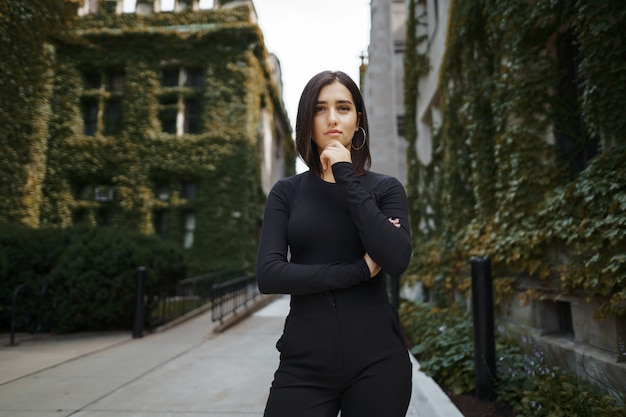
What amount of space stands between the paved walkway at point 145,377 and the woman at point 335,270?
6.89 feet

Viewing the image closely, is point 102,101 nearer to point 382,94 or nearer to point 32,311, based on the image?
point 382,94

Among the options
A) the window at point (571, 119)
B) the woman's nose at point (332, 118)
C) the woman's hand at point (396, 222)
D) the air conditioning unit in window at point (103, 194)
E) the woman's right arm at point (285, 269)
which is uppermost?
the air conditioning unit in window at point (103, 194)

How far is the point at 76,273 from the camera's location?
762cm

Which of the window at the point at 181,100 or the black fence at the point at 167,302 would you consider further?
the window at the point at 181,100

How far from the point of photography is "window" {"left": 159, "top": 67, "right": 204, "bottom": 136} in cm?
2011

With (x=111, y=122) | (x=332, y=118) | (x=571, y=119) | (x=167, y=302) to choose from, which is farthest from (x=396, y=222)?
(x=111, y=122)

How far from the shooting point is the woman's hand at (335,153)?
1659mm

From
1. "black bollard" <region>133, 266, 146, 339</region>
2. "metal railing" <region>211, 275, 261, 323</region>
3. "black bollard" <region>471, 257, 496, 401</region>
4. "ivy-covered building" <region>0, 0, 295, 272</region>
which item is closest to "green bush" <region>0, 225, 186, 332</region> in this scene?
"black bollard" <region>133, 266, 146, 339</region>

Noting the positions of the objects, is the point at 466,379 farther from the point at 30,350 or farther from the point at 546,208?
the point at 30,350

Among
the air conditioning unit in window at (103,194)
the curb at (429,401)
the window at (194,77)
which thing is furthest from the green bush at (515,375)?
the window at (194,77)

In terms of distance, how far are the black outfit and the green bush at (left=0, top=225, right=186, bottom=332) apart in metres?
7.07

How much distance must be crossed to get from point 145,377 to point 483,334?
3848 millimetres

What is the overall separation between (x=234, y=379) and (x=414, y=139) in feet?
32.4

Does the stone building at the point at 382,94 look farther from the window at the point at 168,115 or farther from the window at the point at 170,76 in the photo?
the window at the point at 170,76
